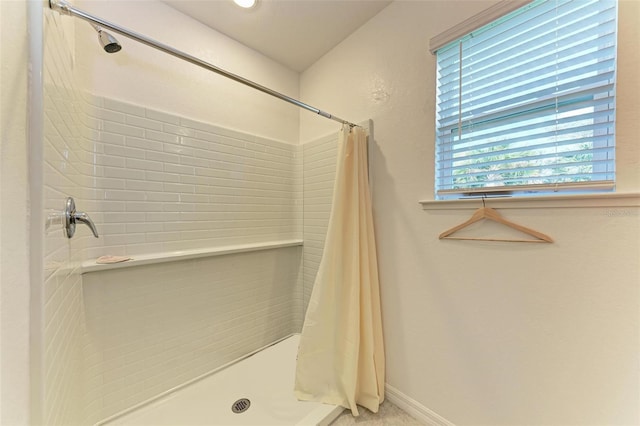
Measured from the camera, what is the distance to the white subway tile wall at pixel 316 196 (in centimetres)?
180

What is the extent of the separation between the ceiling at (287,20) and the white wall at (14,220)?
1.30 meters

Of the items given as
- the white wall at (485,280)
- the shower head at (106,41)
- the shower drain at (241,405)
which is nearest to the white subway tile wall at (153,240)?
the shower head at (106,41)

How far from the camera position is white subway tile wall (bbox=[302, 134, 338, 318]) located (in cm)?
180

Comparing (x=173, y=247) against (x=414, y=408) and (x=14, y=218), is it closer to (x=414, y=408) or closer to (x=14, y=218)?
(x=14, y=218)

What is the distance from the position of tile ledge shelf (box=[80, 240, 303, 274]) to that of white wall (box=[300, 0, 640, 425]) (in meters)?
0.90

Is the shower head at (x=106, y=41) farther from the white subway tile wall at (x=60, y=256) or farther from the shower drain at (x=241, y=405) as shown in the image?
the shower drain at (x=241, y=405)

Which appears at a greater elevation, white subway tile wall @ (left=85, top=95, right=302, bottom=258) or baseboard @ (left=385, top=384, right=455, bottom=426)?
white subway tile wall @ (left=85, top=95, right=302, bottom=258)

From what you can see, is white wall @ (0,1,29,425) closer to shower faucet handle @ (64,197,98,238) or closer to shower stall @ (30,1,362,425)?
shower stall @ (30,1,362,425)

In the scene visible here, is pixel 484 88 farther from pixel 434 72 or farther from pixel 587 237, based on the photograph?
pixel 587 237

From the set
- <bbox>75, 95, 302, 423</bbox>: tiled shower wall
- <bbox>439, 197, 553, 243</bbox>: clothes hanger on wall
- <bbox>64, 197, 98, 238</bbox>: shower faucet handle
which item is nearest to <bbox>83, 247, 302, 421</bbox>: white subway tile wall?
<bbox>75, 95, 302, 423</bbox>: tiled shower wall

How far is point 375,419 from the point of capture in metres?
1.25

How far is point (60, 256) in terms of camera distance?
2.43ft

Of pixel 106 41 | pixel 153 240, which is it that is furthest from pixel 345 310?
pixel 106 41

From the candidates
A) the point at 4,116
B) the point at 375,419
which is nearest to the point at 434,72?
the point at 4,116
